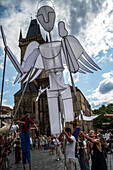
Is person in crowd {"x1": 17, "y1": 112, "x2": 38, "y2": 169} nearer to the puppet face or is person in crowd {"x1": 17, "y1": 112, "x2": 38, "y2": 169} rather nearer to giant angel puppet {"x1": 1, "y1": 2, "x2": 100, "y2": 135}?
giant angel puppet {"x1": 1, "y1": 2, "x2": 100, "y2": 135}

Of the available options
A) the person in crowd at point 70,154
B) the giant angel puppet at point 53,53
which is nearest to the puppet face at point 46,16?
the giant angel puppet at point 53,53

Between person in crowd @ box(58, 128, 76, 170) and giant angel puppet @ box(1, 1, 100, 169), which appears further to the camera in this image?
giant angel puppet @ box(1, 1, 100, 169)

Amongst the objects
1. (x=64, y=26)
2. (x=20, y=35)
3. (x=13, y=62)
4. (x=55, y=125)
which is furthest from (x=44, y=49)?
(x=20, y=35)

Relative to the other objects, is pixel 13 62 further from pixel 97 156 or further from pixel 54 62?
pixel 97 156

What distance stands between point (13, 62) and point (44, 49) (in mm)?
1401

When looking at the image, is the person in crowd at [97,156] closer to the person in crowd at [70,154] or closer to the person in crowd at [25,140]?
the person in crowd at [70,154]

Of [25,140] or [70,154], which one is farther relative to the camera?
[25,140]

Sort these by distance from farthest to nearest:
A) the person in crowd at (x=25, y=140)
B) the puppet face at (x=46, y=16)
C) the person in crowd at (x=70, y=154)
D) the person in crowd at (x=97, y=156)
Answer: the person in crowd at (x=25, y=140) < the puppet face at (x=46, y=16) < the person in crowd at (x=70, y=154) < the person in crowd at (x=97, y=156)

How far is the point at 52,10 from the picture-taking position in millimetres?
5227

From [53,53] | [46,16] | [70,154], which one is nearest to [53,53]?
[53,53]

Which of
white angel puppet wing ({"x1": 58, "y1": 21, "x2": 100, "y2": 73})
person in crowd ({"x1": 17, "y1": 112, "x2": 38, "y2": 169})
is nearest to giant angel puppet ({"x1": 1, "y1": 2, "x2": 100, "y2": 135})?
white angel puppet wing ({"x1": 58, "y1": 21, "x2": 100, "y2": 73})

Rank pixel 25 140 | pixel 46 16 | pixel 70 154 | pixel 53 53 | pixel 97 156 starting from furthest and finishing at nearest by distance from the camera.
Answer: pixel 25 140, pixel 53 53, pixel 46 16, pixel 70 154, pixel 97 156

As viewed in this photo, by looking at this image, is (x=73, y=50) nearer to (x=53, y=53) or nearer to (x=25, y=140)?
(x=53, y=53)

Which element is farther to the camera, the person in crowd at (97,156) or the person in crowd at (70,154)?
the person in crowd at (70,154)
